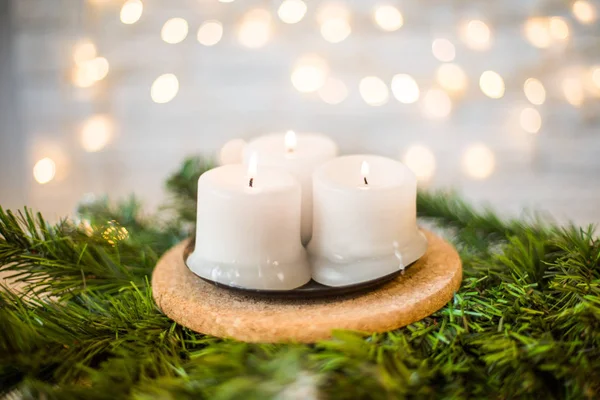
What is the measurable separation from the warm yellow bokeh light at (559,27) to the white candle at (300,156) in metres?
0.59

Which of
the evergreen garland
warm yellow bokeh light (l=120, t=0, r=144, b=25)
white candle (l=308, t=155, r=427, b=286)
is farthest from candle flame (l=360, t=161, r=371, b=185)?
warm yellow bokeh light (l=120, t=0, r=144, b=25)

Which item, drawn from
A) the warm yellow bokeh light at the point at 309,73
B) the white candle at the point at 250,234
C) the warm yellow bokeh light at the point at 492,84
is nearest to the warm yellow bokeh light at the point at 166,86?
the warm yellow bokeh light at the point at 309,73

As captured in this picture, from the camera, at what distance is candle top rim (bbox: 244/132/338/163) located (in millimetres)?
555

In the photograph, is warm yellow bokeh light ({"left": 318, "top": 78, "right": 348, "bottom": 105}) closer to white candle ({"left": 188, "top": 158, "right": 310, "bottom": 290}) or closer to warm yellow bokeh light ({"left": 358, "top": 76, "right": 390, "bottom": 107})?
warm yellow bokeh light ({"left": 358, "top": 76, "right": 390, "bottom": 107})

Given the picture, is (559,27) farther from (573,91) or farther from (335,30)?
(335,30)

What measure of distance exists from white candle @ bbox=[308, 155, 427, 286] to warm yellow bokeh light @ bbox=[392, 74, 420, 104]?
0.60m

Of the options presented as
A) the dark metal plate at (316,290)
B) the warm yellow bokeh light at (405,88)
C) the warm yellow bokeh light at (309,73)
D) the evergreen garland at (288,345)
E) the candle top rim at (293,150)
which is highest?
the warm yellow bokeh light at (309,73)

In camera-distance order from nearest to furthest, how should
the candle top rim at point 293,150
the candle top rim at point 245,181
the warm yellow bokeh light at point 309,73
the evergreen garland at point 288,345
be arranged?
the evergreen garland at point 288,345, the candle top rim at point 245,181, the candle top rim at point 293,150, the warm yellow bokeh light at point 309,73

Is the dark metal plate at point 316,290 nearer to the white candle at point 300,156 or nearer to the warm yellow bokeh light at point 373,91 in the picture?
the white candle at point 300,156

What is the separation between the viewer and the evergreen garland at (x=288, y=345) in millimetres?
340

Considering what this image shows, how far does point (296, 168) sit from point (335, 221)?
10 cm

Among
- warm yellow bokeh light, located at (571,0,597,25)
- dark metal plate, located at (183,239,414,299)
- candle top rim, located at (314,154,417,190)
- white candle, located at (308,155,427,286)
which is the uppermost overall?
warm yellow bokeh light, located at (571,0,597,25)

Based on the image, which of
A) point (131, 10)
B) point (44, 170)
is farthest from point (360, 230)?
point (44, 170)

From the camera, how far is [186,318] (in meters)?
0.43
